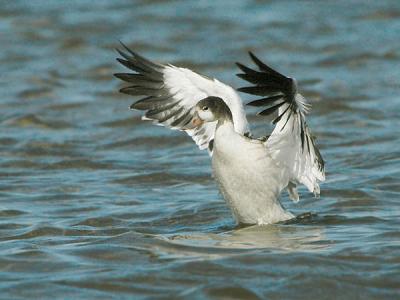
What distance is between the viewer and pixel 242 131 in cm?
972

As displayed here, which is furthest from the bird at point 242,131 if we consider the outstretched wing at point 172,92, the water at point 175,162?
the water at point 175,162

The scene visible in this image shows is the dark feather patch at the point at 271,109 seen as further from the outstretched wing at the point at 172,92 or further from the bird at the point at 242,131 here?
the outstretched wing at the point at 172,92

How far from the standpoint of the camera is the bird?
28.6 feet

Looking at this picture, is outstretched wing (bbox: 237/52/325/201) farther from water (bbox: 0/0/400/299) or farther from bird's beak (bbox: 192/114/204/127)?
bird's beak (bbox: 192/114/204/127)

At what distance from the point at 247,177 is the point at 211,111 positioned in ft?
2.04

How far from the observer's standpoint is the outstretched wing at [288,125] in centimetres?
823

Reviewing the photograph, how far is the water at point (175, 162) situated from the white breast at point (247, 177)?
22 centimetres

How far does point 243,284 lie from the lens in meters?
7.29

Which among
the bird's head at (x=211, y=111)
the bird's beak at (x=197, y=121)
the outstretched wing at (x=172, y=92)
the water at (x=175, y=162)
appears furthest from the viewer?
the outstretched wing at (x=172, y=92)

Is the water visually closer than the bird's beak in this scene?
Yes

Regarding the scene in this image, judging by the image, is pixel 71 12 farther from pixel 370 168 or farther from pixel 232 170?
pixel 232 170

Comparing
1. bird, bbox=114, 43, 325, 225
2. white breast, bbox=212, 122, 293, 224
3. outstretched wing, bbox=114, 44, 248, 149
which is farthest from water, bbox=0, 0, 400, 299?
outstretched wing, bbox=114, 44, 248, 149

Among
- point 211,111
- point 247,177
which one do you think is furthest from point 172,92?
point 247,177

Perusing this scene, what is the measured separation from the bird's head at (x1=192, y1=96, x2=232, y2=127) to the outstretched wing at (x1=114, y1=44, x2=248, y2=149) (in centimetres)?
54
